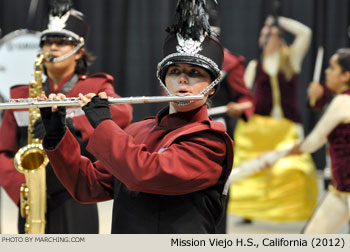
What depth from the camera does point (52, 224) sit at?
3000 mm

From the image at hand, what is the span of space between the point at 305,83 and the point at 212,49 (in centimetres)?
582

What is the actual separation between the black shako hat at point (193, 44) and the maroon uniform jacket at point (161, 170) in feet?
0.46

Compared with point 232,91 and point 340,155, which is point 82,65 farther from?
point 340,155

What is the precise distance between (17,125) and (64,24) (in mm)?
499

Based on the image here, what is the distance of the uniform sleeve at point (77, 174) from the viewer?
7.03ft

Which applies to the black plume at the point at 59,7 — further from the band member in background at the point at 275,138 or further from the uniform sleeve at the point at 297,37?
the uniform sleeve at the point at 297,37

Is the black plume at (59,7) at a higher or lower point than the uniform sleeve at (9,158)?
higher

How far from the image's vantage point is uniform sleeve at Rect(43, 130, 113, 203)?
2.14 meters

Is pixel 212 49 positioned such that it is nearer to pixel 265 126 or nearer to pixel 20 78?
pixel 20 78

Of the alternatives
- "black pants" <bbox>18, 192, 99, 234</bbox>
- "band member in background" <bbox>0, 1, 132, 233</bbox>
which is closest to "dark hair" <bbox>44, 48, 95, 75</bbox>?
"band member in background" <bbox>0, 1, 132, 233</bbox>

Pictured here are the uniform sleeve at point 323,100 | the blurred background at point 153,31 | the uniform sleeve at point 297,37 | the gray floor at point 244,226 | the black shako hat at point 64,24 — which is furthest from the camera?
the blurred background at point 153,31

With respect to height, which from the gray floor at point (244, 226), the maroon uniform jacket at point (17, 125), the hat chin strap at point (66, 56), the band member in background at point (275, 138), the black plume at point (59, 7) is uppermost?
the black plume at point (59, 7)

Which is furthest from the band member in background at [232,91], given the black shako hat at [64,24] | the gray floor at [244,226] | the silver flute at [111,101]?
the silver flute at [111,101]

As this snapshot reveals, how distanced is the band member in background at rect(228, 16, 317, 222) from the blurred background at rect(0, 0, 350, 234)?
2.92 feet
